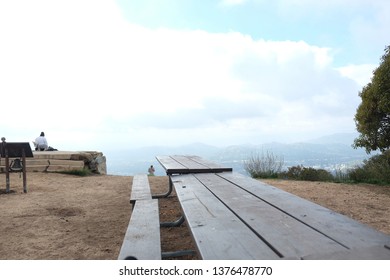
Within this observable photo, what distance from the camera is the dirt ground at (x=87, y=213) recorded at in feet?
11.1

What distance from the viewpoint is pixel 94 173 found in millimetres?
10422

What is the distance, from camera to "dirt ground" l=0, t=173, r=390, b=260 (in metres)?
3.40

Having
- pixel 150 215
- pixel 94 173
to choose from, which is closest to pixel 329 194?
pixel 150 215

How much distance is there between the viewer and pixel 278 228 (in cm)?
161

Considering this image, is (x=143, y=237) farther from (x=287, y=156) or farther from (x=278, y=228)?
(x=287, y=156)

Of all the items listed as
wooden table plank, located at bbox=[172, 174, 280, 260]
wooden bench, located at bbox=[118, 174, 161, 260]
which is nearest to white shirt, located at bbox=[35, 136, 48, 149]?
wooden bench, located at bbox=[118, 174, 161, 260]

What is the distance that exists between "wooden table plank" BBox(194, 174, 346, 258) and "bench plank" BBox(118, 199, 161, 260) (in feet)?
1.77

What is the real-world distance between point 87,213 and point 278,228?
4048 millimetres

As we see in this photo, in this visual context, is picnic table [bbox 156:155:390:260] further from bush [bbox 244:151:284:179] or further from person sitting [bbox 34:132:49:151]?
person sitting [bbox 34:132:49:151]

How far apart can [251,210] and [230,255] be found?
29.1 inches

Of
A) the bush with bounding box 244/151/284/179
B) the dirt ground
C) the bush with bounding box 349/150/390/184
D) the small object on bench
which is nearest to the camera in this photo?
the dirt ground

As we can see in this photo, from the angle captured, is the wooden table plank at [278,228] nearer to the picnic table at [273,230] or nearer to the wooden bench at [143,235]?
the picnic table at [273,230]
